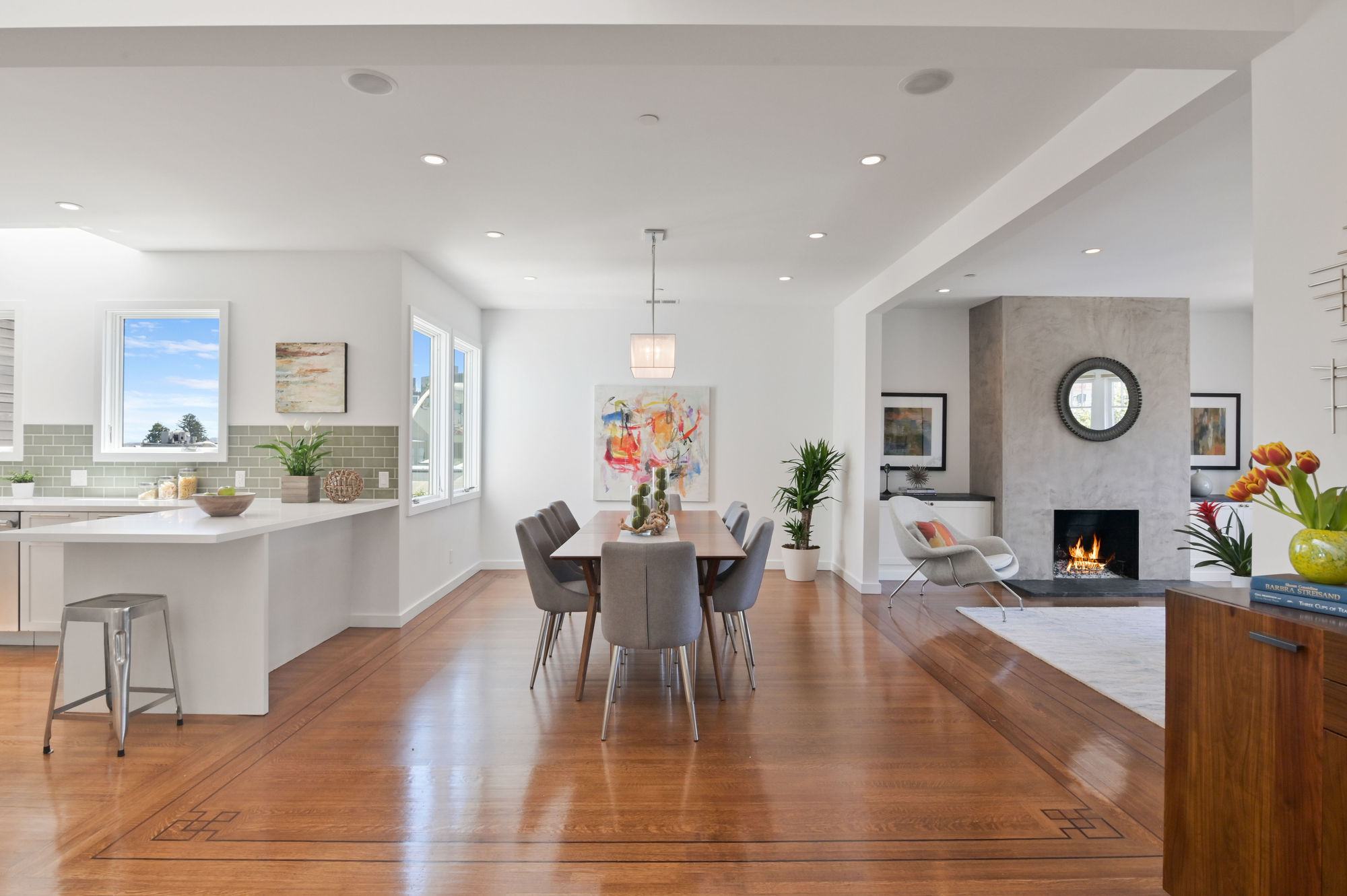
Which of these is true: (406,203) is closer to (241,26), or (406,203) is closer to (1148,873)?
(241,26)

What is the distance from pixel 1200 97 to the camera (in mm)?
2361

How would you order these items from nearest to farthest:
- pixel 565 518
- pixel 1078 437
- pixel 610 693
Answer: pixel 610 693 → pixel 565 518 → pixel 1078 437

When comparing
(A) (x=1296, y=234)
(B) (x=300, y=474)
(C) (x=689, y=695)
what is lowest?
(C) (x=689, y=695)

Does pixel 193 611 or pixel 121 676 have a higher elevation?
pixel 193 611

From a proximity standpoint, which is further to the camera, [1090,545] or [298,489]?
[1090,545]

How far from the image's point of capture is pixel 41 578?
14.6 feet

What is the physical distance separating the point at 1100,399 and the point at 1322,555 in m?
5.80

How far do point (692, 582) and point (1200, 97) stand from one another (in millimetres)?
2580

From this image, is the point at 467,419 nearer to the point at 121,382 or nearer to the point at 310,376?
the point at 310,376

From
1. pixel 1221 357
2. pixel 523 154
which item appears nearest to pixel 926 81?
pixel 523 154

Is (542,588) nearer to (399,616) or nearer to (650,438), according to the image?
(399,616)

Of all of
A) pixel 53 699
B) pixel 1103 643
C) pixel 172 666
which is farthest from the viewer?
pixel 1103 643

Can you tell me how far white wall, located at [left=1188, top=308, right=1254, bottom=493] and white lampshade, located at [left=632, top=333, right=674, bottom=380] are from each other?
5.86 m

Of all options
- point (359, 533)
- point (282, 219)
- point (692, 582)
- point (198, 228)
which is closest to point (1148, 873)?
point (692, 582)
